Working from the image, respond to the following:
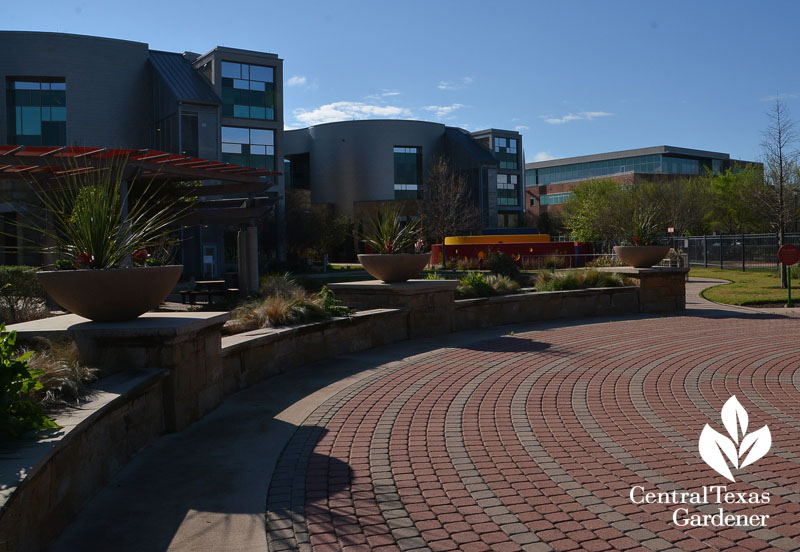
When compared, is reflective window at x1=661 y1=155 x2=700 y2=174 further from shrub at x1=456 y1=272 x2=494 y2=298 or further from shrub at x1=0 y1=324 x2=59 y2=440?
shrub at x1=0 y1=324 x2=59 y2=440

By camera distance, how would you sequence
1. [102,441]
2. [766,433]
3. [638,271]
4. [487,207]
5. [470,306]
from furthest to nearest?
[487,207]
[638,271]
[470,306]
[766,433]
[102,441]

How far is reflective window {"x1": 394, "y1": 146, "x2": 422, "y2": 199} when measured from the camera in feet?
216

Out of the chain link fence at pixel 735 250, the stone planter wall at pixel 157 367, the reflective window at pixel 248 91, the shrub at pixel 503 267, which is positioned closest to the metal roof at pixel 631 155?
the chain link fence at pixel 735 250

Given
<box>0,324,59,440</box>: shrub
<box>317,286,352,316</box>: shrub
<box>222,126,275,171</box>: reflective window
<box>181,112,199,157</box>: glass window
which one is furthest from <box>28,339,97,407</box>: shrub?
<box>222,126,275,171</box>: reflective window

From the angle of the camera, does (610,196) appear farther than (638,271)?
Yes

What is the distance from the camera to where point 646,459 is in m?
5.04

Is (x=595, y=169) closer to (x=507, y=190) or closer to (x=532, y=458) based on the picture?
(x=507, y=190)

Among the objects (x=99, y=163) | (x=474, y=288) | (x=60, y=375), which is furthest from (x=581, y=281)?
(x=60, y=375)

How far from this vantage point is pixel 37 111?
36625 millimetres

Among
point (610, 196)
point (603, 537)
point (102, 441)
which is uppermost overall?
point (610, 196)

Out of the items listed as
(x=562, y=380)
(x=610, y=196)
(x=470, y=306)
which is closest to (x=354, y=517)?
(x=562, y=380)

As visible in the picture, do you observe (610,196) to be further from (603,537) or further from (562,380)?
(603,537)

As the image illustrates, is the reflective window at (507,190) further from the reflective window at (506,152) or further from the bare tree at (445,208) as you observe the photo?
the bare tree at (445,208)

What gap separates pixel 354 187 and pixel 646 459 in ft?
206
